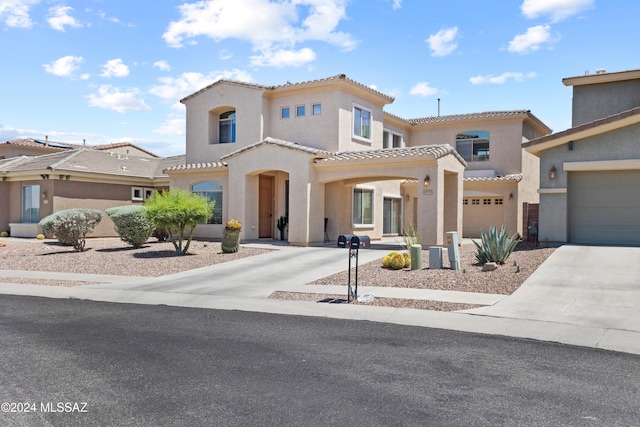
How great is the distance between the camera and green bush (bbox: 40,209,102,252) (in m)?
19.6

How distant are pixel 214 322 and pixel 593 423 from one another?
19.0 ft

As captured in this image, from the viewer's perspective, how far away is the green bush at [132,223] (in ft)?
65.8

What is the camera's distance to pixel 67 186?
2553 centimetres

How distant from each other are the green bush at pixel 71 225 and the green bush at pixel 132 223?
920 millimetres

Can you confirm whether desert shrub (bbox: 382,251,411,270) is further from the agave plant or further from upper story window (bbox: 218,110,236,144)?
upper story window (bbox: 218,110,236,144)

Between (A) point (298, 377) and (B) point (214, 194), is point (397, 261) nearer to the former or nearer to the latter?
(A) point (298, 377)

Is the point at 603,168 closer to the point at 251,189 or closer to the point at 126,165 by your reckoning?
the point at 251,189

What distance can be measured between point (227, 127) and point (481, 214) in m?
13.5

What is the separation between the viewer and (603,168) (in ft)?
55.4

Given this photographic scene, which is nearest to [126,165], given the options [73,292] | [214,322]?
[73,292]

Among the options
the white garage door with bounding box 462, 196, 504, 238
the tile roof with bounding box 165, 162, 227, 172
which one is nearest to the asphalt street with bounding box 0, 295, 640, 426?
the tile roof with bounding box 165, 162, 227, 172

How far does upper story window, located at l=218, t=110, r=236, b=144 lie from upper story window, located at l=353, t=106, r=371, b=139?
5.77 meters

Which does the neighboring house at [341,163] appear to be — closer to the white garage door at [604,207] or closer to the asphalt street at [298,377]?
the white garage door at [604,207]

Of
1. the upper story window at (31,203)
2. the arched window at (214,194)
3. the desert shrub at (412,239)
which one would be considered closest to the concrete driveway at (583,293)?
the desert shrub at (412,239)
